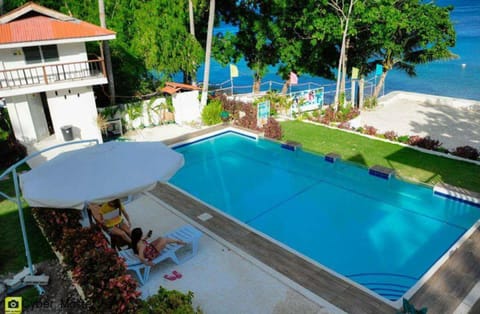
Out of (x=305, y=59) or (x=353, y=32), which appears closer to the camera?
(x=353, y=32)

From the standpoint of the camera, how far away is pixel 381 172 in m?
14.0

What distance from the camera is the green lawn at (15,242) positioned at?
355 inches

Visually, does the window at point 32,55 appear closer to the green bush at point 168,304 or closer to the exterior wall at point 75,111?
the exterior wall at point 75,111

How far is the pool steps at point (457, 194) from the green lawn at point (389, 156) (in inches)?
21.4

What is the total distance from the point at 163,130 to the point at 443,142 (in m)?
14.0

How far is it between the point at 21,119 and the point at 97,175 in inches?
447

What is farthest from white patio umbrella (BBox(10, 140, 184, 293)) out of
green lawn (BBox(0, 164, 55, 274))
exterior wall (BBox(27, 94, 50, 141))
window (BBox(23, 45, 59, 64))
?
window (BBox(23, 45, 59, 64))

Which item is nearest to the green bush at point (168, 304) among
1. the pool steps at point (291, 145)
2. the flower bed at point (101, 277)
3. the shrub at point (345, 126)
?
the flower bed at point (101, 277)

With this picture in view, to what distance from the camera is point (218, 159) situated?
1720 centimetres

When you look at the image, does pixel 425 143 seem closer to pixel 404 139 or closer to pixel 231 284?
pixel 404 139

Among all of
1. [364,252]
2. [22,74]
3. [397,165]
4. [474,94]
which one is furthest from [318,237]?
[474,94]

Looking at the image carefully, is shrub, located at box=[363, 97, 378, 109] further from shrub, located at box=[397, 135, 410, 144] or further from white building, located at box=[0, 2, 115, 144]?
white building, located at box=[0, 2, 115, 144]

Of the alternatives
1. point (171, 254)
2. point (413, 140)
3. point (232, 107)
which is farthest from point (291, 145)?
point (171, 254)

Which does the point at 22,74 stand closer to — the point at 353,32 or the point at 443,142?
the point at 353,32
